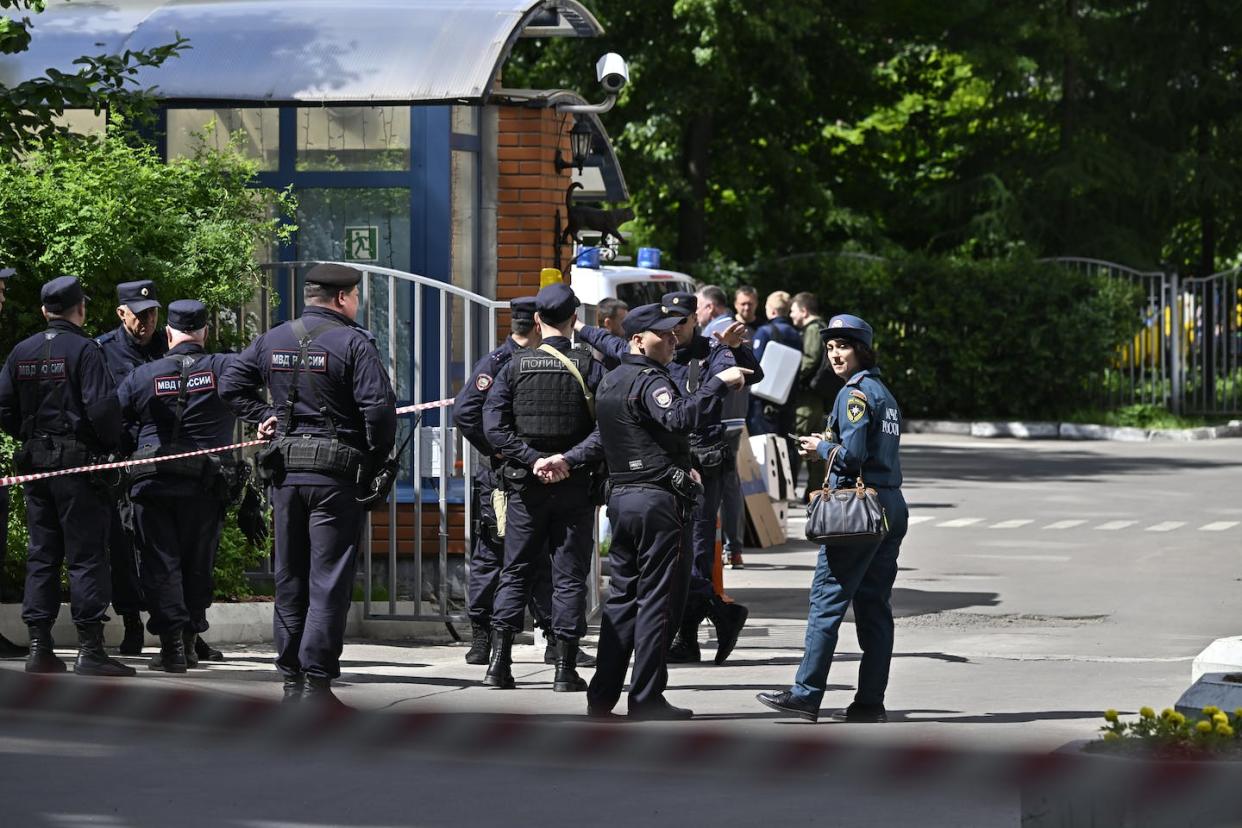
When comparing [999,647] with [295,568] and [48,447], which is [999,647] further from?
[48,447]

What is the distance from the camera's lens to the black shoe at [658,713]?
8.48 metres

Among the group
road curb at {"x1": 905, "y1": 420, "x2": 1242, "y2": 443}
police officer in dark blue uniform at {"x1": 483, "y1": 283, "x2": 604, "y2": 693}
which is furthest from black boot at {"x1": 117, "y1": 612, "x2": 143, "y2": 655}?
road curb at {"x1": 905, "y1": 420, "x2": 1242, "y2": 443}

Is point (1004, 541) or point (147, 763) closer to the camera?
point (147, 763)

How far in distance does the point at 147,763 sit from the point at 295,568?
1241mm

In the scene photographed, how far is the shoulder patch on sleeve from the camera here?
8461 mm

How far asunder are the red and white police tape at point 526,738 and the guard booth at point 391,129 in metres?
3.67

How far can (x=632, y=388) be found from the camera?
8547 mm

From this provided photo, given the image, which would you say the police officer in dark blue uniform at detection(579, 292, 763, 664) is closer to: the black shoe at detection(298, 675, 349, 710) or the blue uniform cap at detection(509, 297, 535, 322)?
the blue uniform cap at detection(509, 297, 535, 322)

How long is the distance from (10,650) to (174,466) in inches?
54.3

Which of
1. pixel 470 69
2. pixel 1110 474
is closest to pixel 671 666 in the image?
pixel 470 69

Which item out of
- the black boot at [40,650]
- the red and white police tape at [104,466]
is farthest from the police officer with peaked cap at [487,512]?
the black boot at [40,650]

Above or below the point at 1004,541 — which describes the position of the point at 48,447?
above

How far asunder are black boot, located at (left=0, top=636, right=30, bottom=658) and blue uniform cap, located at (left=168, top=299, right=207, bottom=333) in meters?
1.81

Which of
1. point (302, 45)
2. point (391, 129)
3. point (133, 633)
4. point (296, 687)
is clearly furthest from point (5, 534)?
point (302, 45)
